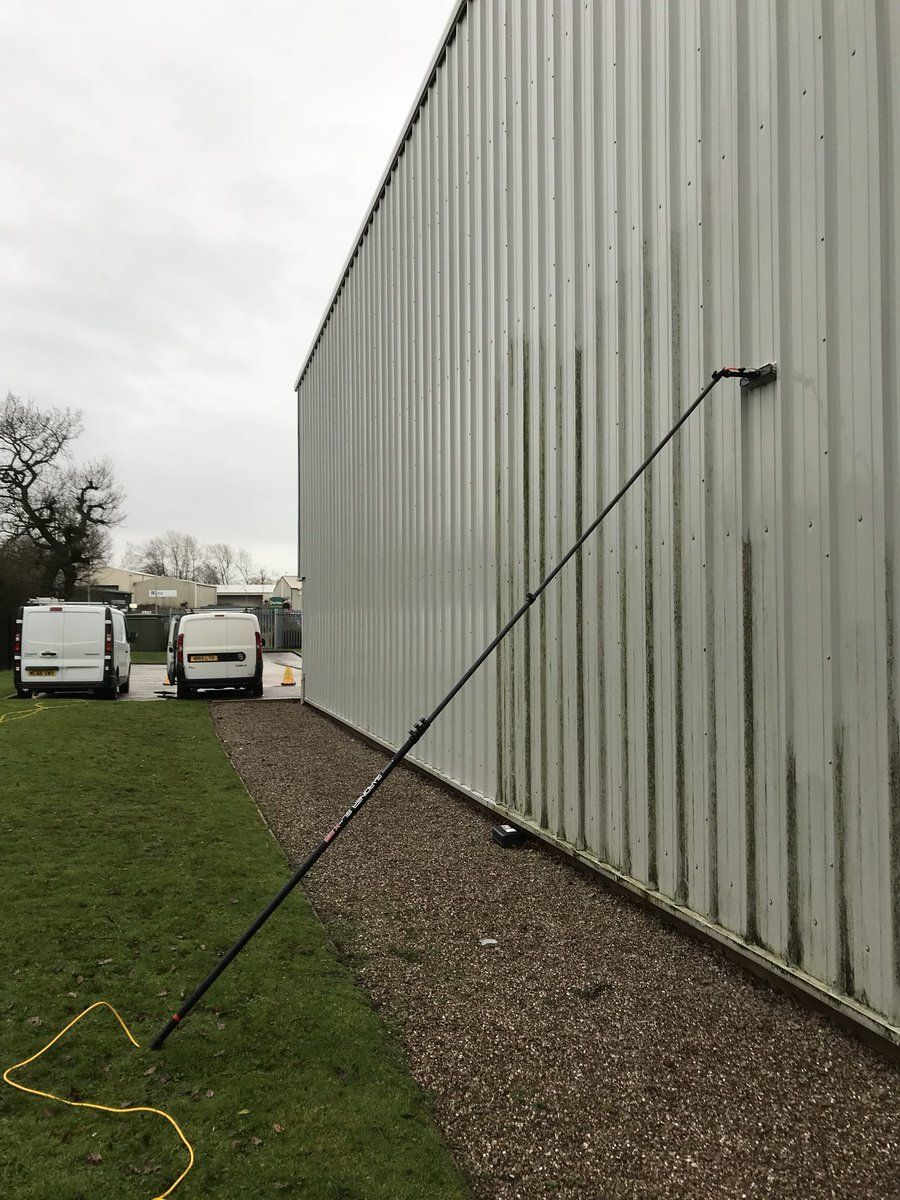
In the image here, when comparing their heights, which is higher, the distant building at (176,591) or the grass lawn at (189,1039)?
the distant building at (176,591)

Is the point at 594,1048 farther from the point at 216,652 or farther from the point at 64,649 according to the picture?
the point at 64,649

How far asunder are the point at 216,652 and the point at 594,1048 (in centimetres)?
1599

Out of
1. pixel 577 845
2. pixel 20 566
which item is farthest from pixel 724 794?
pixel 20 566

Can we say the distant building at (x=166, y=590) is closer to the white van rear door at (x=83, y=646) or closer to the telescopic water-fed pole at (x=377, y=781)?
the white van rear door at (x=83, y=646)

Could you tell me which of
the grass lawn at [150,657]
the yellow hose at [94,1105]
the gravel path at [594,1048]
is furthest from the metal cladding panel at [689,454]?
the grass lawn at [150,657]

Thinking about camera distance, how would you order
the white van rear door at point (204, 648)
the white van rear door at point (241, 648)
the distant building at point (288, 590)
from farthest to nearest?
the distant building at point (288, 590)
the white van rear door at point (241, 648)
the white van rear door at point (204, 648)

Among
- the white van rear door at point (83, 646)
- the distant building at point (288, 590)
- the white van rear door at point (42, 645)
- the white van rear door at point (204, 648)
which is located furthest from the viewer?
the distant building at point (288, 590)

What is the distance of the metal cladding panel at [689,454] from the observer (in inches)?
118

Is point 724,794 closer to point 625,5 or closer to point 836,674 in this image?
point 836,674

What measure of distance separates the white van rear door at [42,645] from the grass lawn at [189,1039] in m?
12.0

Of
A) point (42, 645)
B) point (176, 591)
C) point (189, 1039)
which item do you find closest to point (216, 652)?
point (42, 645)

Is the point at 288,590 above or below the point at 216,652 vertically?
above

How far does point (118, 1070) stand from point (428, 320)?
7.31 m

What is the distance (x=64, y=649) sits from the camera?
681 inches
